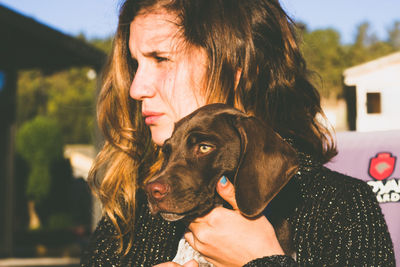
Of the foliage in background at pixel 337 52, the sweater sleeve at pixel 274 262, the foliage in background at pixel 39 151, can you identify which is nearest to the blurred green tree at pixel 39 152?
the foliage in background at pixel 39 151

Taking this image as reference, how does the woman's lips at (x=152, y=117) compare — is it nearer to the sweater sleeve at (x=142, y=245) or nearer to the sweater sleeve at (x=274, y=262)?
the sweater sleeve at (x=142, y=245)

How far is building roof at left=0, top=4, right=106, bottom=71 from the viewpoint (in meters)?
9.32

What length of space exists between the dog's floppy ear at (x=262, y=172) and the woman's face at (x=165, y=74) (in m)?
0.45

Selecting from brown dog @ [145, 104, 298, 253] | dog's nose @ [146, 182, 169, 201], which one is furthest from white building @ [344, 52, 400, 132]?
dog's nose @ [146, 182, 169, 201]

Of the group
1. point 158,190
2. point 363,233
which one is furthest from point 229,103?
point 363,233

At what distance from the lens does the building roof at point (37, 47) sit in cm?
932

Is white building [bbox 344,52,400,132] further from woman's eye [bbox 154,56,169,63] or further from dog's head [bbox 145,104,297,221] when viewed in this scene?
woman's eye [bbox 154,56,169,63]

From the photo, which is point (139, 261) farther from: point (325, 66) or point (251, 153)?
point (325, 66)

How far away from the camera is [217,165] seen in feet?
7.99

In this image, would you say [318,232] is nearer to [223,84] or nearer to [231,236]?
[231,236]

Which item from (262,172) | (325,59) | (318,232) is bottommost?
(325,59)

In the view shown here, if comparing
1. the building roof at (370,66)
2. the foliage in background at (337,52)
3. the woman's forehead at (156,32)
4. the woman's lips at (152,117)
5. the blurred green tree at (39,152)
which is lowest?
the blurred green tree at (39,152)

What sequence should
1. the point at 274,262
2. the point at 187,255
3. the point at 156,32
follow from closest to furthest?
the point at 274,262, the point at 156,32, the point at 187,255

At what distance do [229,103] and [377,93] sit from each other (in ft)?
4.73
